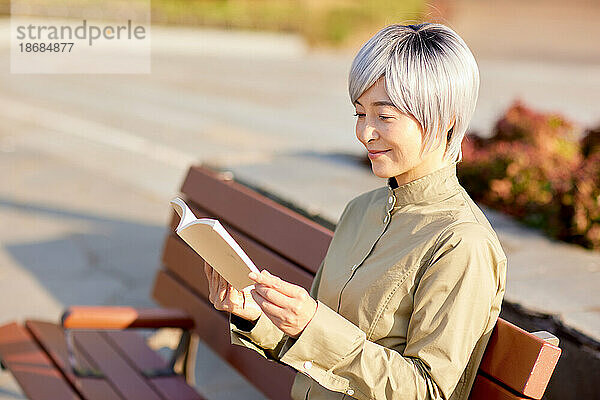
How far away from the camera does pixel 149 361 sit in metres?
3.23

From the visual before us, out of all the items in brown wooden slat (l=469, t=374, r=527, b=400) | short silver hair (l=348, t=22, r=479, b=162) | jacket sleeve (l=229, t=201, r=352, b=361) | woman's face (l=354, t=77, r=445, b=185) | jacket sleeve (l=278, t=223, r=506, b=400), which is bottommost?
brown wooden slat (l=469, t=374, r=527, b=400)

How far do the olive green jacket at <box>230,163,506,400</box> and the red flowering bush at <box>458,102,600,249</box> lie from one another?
223cm

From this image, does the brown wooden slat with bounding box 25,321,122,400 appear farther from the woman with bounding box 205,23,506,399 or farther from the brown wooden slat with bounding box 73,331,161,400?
the woman with bounding box 205,23,506,399

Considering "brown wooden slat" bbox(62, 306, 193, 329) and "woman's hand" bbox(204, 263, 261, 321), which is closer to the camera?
"woman's hand" bbox(204, 263, 261, 321)

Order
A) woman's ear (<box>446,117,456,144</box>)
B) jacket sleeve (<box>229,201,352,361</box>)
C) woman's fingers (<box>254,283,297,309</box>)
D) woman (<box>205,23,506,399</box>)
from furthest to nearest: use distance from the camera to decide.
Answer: jacket sleeve (<box>229,201,352,361</box>) < woman's ear (<box>446,117,456,144</box>) < woman (<box>205,23,506,399</box>) < woman's fingers (<box>254,283,297,309</box>)

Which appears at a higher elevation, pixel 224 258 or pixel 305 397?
pixel 224 258

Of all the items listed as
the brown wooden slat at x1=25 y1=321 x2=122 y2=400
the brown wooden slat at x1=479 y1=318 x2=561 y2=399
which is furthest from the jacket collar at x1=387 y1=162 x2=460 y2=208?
the brown wooden slat at x1=25 y1=321 x2=122 y2=400

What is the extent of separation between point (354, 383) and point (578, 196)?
267cm

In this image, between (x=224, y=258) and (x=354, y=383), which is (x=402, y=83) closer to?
(x=224, y=258)

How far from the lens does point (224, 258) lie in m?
A: 1.83

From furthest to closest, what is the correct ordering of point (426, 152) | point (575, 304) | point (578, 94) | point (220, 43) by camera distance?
point (220, 43) < point (578, 94) < point (575, 304) < point (426, 152)

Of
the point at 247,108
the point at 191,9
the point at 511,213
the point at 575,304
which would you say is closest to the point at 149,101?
the point at 247,108

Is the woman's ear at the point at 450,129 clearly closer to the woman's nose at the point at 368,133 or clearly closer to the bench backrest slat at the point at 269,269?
the woman's nose at the point at 368,133

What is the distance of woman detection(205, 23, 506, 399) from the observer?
71.4 inches
